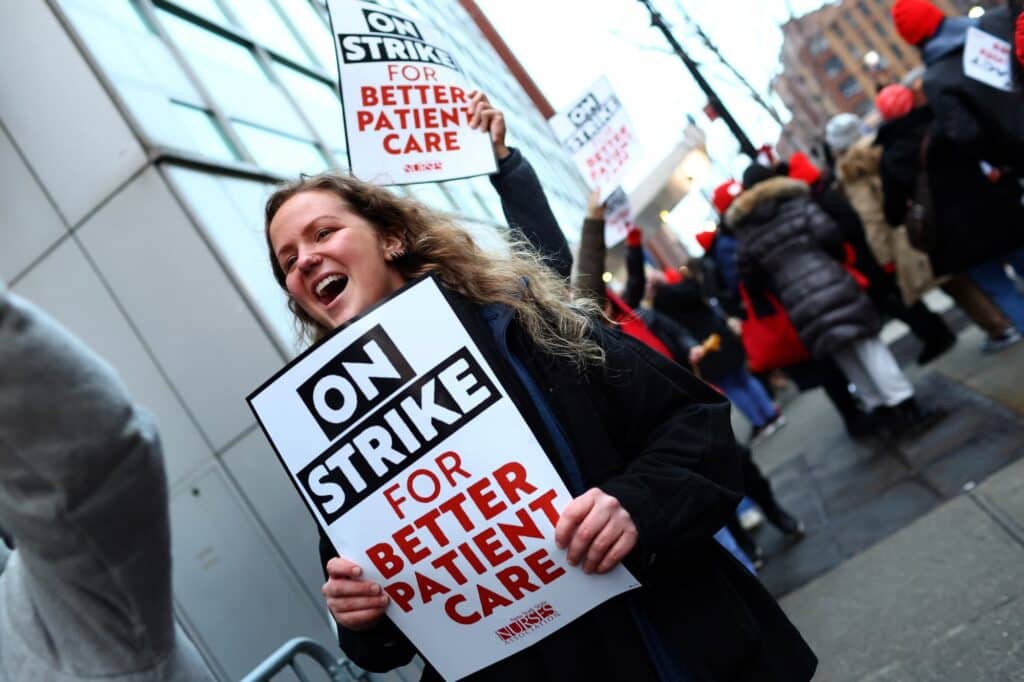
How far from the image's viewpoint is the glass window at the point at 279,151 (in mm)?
5266

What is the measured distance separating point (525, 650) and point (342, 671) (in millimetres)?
1400

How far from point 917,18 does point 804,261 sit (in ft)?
5.21

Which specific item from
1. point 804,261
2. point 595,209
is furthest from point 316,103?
point 804,261

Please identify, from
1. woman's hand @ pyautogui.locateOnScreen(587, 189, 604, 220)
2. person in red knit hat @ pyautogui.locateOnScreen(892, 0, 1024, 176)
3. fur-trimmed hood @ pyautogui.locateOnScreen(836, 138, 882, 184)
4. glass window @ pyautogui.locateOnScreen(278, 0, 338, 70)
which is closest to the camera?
woman's hand @ pyautogui.locateOnScreen(587, 189, 604, 220)

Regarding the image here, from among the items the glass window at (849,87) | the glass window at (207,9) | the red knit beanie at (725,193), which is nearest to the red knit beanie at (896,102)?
the red knit beanie at (725,193)

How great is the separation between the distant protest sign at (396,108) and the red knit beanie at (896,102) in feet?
11.2

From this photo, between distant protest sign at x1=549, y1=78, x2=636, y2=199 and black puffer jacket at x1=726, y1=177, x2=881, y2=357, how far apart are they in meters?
1.02

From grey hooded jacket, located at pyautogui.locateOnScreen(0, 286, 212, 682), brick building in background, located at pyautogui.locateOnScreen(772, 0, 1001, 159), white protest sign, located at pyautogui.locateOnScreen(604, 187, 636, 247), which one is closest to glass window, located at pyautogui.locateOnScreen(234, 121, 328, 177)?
white protest sign, located at pyautogui.locateOnScreen(604, 187, 636, 247)

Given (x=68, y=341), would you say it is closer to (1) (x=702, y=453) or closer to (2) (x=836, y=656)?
(1) (x=702, y=453)

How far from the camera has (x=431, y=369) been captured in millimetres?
1438

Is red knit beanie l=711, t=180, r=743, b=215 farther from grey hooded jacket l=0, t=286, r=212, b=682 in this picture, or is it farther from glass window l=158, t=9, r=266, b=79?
grey hooded jacket l=0, t=286, r=212, b=682

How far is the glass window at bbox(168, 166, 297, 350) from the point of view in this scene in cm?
382

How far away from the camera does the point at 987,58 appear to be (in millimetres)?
4004

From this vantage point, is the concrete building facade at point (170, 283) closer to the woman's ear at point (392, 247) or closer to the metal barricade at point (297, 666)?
the metal barricade at point (297, 666)
